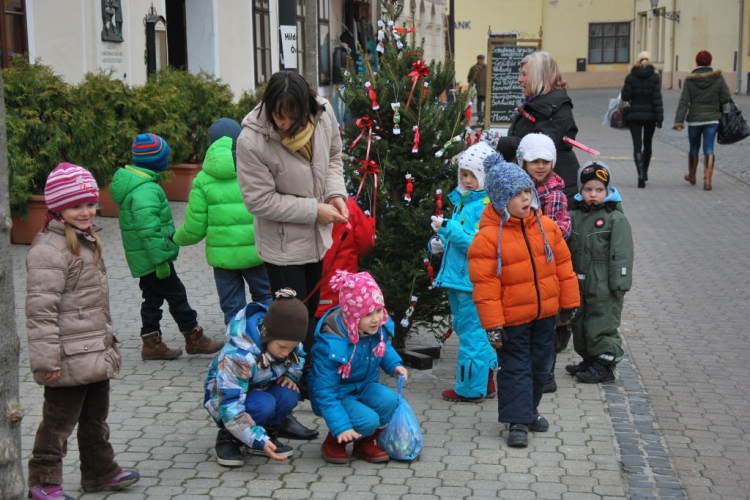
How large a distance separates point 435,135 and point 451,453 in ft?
6.96

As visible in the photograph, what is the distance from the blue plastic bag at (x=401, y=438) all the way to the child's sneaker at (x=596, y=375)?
1.78m

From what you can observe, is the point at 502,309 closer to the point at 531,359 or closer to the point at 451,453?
the point at 531,359

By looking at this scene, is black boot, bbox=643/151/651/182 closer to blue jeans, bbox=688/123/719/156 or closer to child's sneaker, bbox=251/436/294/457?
blue jeans, bbox=688/123/719/156

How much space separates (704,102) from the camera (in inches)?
593

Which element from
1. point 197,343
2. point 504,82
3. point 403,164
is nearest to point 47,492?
point 197,343

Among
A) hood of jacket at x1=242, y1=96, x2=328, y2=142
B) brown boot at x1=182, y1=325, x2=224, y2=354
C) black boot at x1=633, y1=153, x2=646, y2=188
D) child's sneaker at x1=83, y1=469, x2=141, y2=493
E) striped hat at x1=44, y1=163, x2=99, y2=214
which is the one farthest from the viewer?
black boot at x1=633, y1=153, x2=646, y2=188

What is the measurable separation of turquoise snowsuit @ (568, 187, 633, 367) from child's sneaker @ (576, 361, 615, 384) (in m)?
0.09

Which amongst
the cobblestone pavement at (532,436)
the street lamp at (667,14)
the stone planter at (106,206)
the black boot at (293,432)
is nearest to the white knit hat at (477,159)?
the cobblestone pavement at (532,436)

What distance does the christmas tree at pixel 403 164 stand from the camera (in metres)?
6.27

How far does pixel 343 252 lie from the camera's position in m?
5.79

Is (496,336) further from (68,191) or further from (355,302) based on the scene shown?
(68,191)

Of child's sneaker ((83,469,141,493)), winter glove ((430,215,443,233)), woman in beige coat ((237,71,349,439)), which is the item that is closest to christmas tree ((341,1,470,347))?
winter glove ((430,215,443,233))

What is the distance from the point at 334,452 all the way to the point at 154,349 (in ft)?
7.25

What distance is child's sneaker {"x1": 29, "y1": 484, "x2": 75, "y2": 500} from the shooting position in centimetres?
423
